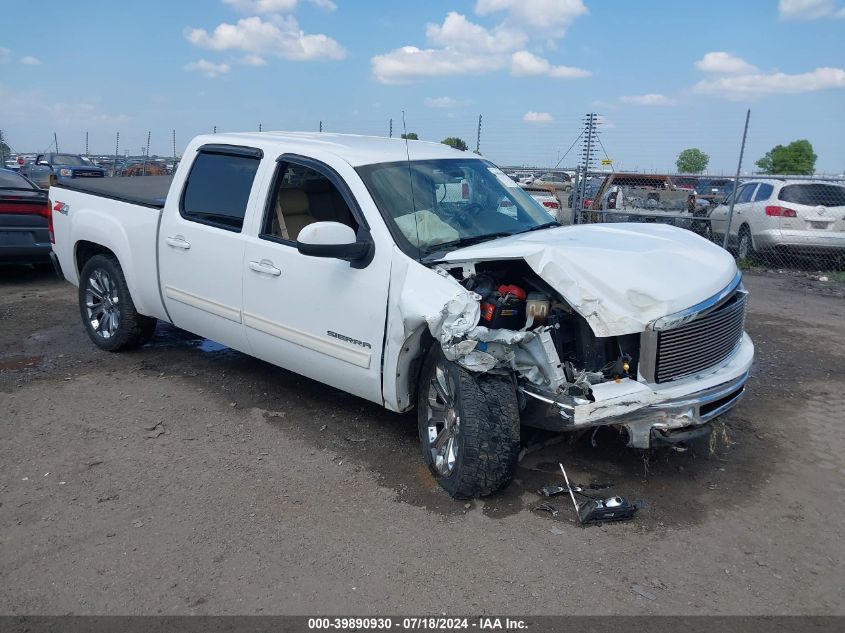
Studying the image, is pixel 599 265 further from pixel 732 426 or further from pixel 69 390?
pixel 69 390

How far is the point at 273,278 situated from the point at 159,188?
2.67 metres

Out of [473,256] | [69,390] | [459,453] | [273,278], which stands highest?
[473,256]

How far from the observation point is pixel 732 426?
16.4ft

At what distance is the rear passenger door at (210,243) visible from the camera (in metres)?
5.05

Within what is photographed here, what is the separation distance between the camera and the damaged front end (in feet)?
11.9

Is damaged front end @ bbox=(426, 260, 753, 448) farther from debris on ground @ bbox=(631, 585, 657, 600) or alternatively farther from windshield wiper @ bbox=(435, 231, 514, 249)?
debris on ground @ bbox=(631, 585, 657, 600)

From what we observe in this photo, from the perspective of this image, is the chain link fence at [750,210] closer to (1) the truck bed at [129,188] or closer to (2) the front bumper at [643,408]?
(1) the truck bed at [129,188]

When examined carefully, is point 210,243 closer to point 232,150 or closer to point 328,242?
point 232,150

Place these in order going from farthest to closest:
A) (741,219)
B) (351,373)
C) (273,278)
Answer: (741,219) → (273,278) → (351,373)

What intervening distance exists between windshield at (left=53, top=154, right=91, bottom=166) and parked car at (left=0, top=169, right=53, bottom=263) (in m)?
14.9

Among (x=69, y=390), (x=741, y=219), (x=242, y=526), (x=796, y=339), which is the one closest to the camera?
(x=242, y=526)

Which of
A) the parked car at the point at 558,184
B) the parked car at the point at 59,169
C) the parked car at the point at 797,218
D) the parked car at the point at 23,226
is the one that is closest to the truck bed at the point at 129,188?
the parked car at the point at 23,226

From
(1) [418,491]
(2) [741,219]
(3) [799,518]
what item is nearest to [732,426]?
(3) [799,518]

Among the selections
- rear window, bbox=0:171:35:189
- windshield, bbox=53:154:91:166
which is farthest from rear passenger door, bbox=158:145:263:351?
windshield, bbox=53:154:91:166
